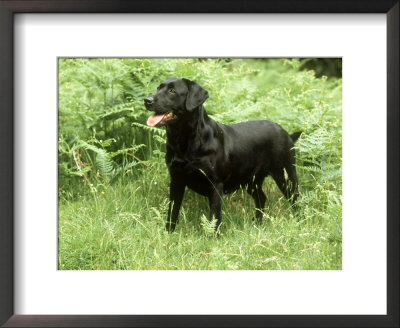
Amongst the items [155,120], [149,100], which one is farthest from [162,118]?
[149,100]

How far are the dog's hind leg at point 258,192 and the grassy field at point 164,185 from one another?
0.06 meters

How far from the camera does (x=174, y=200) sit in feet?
14.6

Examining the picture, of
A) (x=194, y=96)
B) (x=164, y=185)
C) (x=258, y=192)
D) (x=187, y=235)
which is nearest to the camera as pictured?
(x=187, y=235)

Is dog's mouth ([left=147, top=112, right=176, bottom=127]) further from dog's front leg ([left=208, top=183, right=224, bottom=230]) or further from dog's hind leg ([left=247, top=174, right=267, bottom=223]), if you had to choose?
dog's hind leg ([left=247, top=174, right=267, bottom=223])

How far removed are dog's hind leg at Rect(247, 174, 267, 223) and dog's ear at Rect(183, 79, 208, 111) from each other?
3.43 feet

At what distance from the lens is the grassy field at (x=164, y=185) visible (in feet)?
12.7

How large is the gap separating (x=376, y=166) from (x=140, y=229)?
1.88 metres

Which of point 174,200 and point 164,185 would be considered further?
point 164,185

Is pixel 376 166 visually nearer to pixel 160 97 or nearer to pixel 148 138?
pixel 160 97

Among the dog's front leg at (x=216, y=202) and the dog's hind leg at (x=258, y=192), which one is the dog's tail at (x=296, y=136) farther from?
the dog's front leg at (x=216, y=202)

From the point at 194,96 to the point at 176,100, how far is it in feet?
0.52

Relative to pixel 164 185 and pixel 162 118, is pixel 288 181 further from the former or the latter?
pixel 162 118
